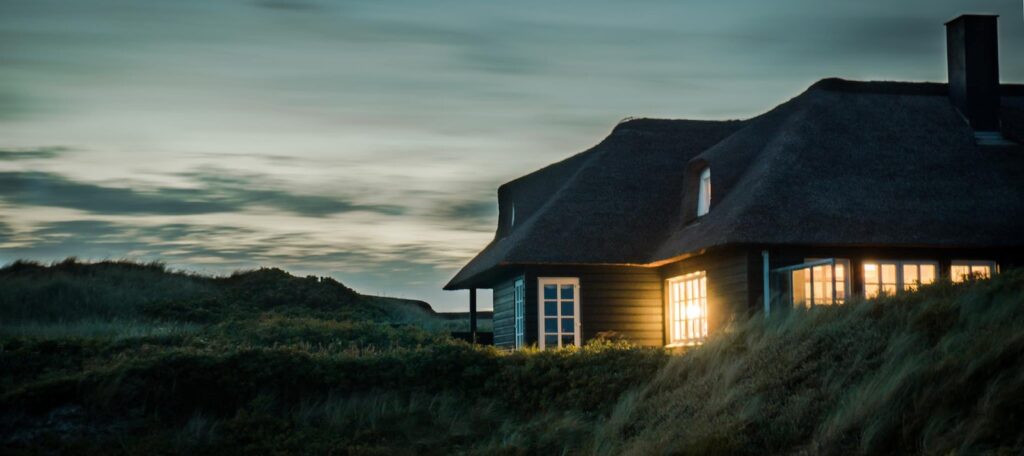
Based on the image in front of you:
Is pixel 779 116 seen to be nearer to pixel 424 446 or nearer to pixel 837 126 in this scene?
pixel 837 126

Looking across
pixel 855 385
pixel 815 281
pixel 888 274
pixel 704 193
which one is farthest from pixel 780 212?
pixel 855 385

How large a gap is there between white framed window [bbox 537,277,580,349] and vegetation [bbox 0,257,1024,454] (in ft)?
11.8

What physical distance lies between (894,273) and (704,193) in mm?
5200

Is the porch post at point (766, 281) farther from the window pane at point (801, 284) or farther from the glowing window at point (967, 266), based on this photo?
the glowing window at point (967, 266)

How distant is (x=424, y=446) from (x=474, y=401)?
236 cm

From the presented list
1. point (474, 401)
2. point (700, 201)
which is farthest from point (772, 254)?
point (474, 401)

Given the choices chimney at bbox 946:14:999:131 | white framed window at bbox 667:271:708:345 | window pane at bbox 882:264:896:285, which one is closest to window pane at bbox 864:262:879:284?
window pane at bbox 882:264:896:285

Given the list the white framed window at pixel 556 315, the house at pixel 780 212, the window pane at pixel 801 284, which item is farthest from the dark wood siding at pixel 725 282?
the white framed window at pixel 556 315

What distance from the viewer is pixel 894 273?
23.7m

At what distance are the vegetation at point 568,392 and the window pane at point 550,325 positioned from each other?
142 inches

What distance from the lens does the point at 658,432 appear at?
15.1 metres

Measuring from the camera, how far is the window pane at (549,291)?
27.9 meters

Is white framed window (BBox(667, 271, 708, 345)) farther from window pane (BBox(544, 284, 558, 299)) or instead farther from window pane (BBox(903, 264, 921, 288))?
Answer: window pane (BBox(903, 264, 921, 288))

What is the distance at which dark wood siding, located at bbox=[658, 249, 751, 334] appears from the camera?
23.3 metres
